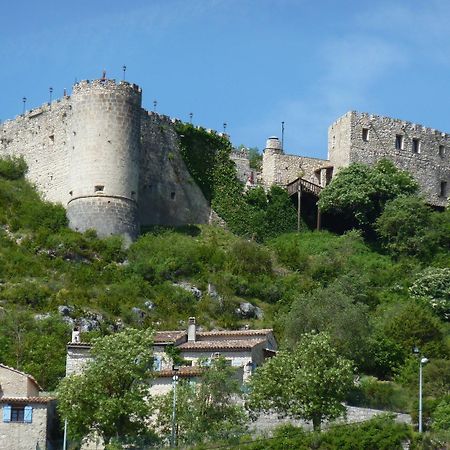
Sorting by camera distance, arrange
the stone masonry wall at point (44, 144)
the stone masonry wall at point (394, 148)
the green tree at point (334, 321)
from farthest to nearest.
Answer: the stone masonry wall at point (394, 148), the stone masonry wall at point (44, 144), the green tree at point (334, 321)

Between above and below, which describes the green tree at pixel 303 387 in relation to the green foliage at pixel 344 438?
above

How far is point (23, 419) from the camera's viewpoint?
5584cm

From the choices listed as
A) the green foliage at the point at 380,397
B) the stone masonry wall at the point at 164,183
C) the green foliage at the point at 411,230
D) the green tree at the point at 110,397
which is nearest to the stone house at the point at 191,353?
the green tree at the point at 110,397

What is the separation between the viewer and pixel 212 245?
263ft

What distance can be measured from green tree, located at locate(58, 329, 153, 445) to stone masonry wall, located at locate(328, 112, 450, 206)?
1385 inches

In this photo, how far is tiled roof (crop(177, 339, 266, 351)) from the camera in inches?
2355

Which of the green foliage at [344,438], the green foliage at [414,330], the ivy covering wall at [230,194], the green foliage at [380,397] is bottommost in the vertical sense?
the green foliage at [344,438]

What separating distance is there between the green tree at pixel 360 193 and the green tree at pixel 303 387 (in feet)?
92.1

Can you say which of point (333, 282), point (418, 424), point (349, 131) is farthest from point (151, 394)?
point (349, 131)

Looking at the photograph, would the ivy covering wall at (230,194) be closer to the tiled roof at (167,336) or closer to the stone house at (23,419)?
the tiled roof at (167,336)

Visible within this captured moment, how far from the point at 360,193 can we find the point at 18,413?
1277 inches

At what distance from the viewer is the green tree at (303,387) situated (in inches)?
2197

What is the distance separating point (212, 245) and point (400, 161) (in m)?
15.2

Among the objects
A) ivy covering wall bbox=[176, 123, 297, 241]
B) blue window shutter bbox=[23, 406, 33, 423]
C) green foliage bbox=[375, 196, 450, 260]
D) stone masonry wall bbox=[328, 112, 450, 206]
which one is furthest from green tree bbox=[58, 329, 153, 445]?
stone masonry wall bbox=[328, 112, 450, 206]
